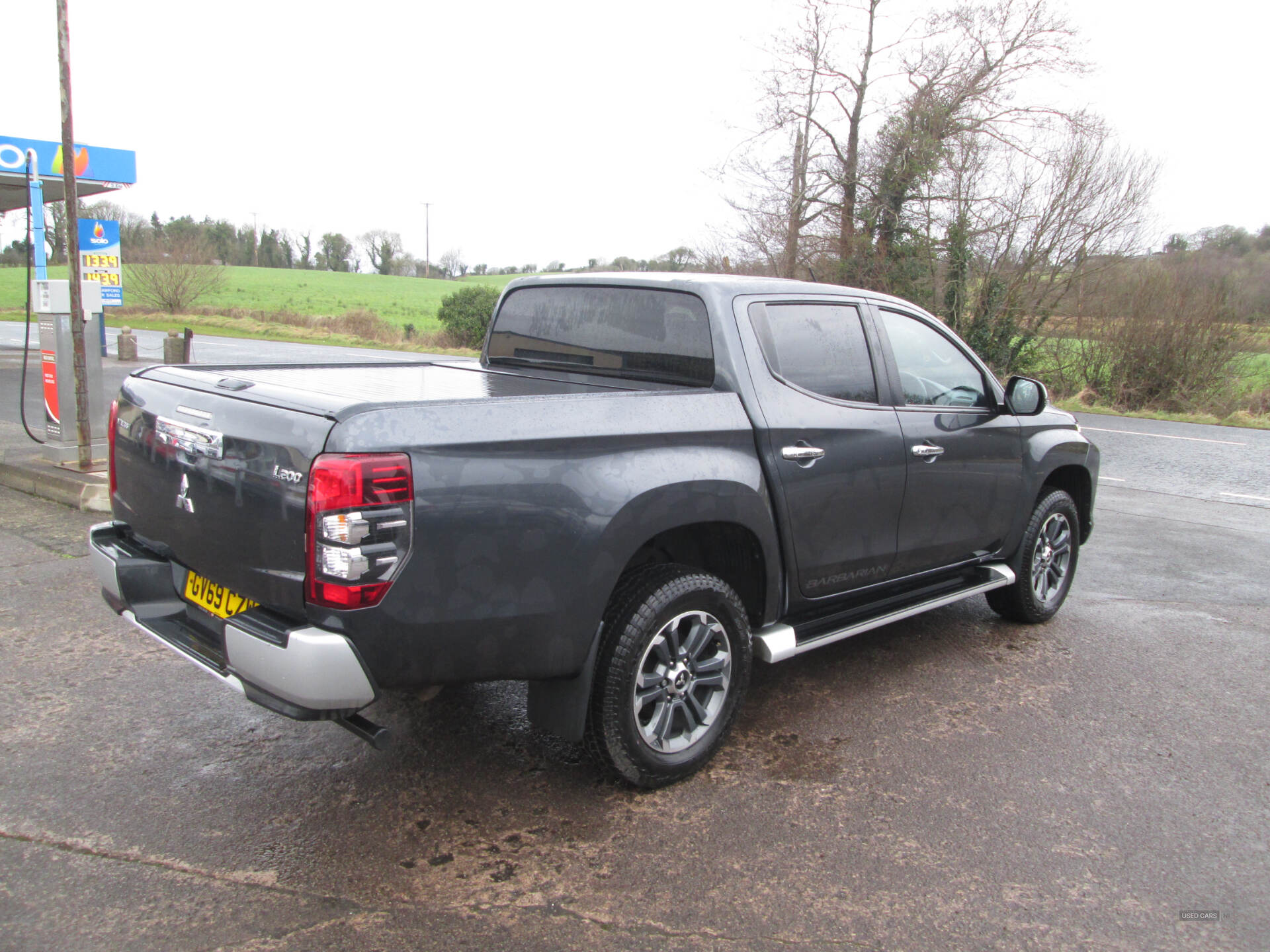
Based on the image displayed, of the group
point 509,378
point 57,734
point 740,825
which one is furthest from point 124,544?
point 740,825

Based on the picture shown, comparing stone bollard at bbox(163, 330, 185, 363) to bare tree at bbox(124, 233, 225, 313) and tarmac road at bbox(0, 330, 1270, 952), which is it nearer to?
tarmac road at bbox(0, 330, 1270, 952)

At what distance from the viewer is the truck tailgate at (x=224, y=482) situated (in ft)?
8.65

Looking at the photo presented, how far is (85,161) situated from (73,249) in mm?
12621

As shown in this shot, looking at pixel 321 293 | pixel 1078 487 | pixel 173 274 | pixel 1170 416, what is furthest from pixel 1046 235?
pixel 321 293

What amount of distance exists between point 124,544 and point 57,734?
0.78m

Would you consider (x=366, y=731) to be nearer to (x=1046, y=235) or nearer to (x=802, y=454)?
(x=802, y=454)

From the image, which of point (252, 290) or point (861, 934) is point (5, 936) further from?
point (252, 290)

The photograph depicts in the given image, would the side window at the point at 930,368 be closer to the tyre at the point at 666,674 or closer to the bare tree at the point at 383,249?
the tyre at the point at 666,674

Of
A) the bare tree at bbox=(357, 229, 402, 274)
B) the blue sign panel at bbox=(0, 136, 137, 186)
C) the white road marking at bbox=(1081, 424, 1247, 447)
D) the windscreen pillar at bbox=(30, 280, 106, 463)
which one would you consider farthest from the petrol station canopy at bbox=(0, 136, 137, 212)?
the bare tree at bbox=(357, 229, 402, 274)

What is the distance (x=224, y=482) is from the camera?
112 inches

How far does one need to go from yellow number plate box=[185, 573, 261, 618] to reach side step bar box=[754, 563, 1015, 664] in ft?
6.09

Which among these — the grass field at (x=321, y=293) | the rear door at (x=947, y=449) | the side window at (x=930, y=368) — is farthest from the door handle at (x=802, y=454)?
the grass field at (x=321, y=293)

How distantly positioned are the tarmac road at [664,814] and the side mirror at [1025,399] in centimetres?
126

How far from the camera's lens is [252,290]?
61125mm
